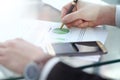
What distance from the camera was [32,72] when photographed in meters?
0.55

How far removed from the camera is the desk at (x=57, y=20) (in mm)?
634

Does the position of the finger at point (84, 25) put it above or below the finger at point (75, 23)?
below

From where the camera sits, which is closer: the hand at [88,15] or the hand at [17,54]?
the hand at [17,54]

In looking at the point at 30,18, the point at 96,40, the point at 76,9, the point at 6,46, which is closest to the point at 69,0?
the point at 76,9

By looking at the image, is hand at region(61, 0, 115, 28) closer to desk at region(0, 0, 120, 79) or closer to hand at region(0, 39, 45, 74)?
desk at region(0, 0, 120, 79)

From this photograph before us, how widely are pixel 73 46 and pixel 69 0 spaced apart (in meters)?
0.42

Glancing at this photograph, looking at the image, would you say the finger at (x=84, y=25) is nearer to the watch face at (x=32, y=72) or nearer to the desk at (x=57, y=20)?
the desk at (x=57, y=20)

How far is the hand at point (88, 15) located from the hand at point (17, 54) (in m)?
0.28

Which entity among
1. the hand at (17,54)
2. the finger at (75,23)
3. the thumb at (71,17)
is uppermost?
the hand at (17,54)

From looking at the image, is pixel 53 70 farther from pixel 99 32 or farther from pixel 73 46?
pixel 99 32

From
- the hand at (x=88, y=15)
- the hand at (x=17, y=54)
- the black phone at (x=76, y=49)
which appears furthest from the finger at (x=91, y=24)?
the hand at (x=17, y=54)

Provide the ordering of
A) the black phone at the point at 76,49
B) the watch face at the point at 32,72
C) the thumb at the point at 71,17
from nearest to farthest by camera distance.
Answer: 1. the watch face at the point at 32,72
2. the black phone at the point at 76,49
3. the thumb at the point at 71,17

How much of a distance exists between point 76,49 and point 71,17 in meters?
0.24

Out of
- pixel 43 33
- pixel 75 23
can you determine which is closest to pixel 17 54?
pixel 43 33
